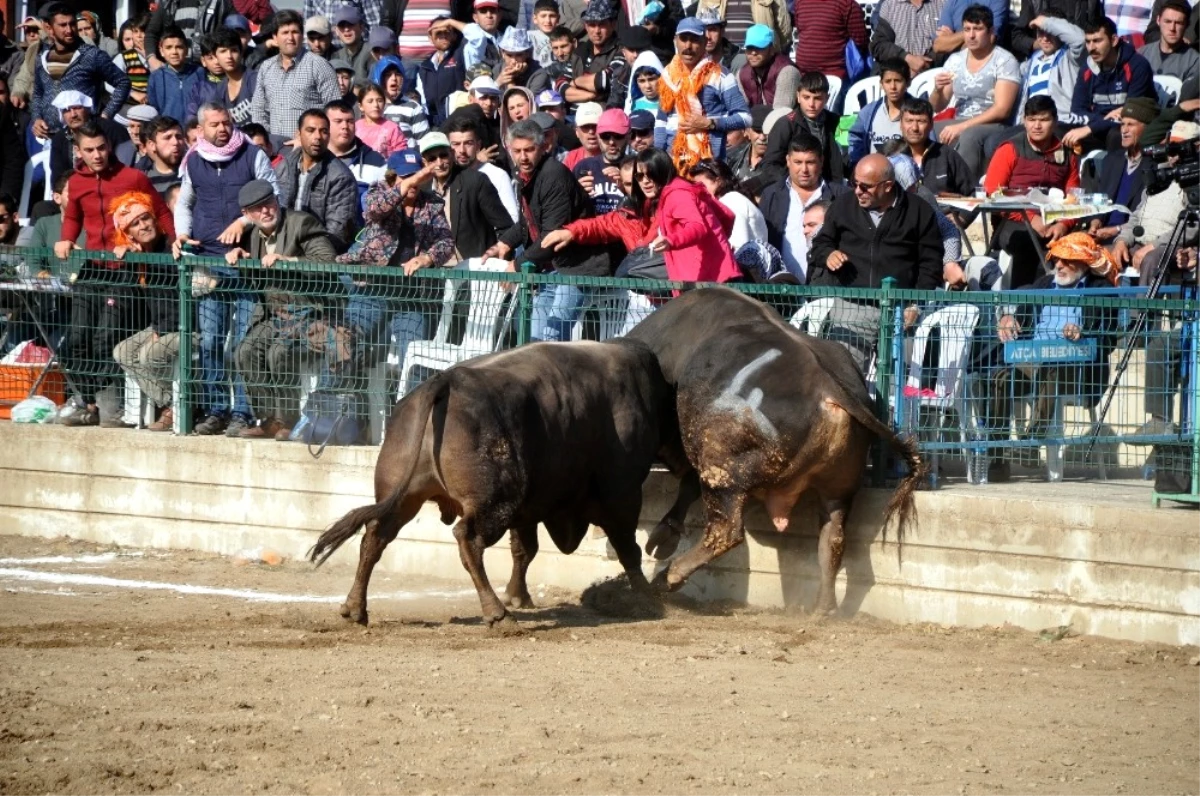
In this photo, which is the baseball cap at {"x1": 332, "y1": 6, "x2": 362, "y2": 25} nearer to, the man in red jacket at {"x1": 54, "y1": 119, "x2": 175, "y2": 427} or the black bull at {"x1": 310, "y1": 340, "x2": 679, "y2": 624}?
the man in red jacket at {"x1": 54, "y1": 119, "x2": 175, "y2": 427}

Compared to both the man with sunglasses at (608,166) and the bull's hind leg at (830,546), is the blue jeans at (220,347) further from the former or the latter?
the bull's hind leg at (830,546)

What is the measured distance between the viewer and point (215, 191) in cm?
1219

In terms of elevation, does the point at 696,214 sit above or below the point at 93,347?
above

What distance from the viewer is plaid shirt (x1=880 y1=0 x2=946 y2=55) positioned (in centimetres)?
1535

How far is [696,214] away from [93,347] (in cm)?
442

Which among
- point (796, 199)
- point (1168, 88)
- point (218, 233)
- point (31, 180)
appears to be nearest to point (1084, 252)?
point (796, 199)

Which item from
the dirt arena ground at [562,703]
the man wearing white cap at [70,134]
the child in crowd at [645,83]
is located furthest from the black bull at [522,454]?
the man wearing white cap at [70,134]

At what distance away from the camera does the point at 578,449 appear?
30.2ft

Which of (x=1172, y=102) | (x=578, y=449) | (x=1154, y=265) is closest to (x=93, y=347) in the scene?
(x=578, y=449)

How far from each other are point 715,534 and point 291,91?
7.90 m

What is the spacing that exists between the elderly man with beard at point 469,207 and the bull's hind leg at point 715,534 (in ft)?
9.86

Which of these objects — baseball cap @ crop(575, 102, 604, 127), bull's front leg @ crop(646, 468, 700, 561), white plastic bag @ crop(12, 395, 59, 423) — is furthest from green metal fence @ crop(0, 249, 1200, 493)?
baseball cap @ crop(575, 102, 604, 127)

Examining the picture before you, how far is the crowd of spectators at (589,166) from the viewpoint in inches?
418

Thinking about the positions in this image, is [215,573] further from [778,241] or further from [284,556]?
[778,241]
